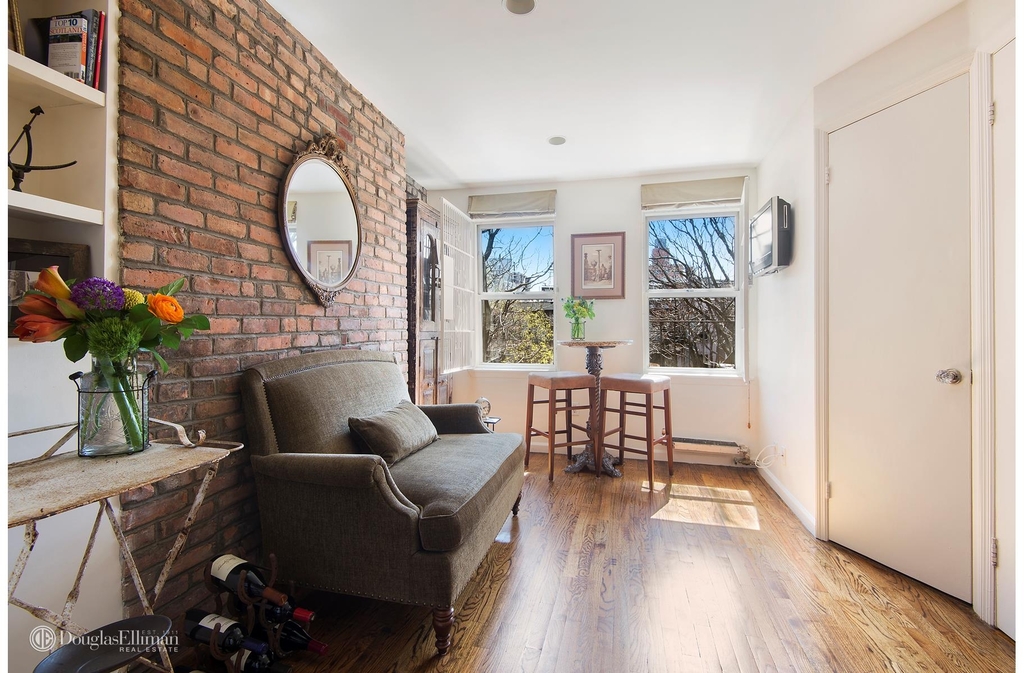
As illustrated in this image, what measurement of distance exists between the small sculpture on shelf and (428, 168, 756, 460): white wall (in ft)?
10.7

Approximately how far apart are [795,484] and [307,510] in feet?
9.28

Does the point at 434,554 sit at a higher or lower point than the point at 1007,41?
lower

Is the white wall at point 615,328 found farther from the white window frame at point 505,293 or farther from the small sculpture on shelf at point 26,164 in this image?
the small sculpture on shelf at point 26,164

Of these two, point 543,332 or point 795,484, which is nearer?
point 795,484

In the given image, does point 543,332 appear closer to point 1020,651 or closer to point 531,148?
point 531,148

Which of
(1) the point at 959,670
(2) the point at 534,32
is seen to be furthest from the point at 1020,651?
(2) the point at 534,32

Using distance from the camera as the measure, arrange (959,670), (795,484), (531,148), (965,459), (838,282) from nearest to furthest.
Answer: (959,670), (965,459), (838,282), (795,484), (531,148)

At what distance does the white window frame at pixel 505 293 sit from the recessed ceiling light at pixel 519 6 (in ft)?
7.83

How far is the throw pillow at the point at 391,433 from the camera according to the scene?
80.6 inches

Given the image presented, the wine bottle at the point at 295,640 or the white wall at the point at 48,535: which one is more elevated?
the white wall at the point at 48,535

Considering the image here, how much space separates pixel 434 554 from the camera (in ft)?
5.36

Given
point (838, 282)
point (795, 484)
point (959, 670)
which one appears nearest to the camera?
point (959, 670)

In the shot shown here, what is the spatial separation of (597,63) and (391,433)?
2126mm

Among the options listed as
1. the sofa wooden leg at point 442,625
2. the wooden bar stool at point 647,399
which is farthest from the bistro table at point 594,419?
the sofa wooden leg at point 442,625
